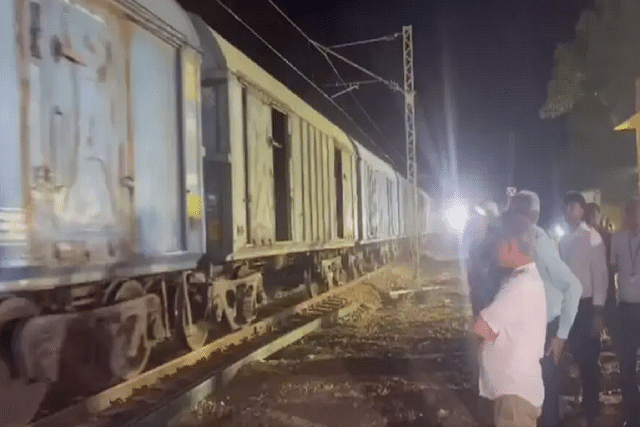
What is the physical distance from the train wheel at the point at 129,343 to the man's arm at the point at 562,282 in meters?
3.61

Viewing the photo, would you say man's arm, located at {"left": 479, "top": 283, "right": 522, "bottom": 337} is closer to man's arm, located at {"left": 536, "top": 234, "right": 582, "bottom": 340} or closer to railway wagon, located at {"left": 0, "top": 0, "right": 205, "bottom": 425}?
man's arm, located at {"left": 536, "top": 234, "right": 582, "bottom": 340}

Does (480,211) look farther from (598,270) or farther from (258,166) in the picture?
(258,166)

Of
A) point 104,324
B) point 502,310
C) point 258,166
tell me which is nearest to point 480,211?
point 104,324

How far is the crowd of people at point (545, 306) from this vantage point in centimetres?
390

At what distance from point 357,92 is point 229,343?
2971cm

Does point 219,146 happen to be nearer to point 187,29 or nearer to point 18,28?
point 187,29

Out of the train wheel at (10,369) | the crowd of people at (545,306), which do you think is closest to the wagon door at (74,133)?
the train wheel at (10,369)

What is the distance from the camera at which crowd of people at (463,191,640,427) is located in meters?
3.90

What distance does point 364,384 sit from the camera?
8.13 meters

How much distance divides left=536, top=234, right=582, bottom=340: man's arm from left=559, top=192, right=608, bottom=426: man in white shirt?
3.50ft

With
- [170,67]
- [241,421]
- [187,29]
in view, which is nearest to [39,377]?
[241,421]

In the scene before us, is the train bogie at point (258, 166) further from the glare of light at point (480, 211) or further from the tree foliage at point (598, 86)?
the tree foliage at point (598, 86)

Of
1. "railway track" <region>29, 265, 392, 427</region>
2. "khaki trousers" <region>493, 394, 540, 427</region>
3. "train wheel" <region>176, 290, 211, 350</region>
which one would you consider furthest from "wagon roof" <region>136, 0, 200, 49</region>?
"khaki trousers" <region>493, 394, 540, 427</region>

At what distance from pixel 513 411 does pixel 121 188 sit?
3991 mm
